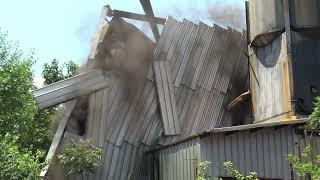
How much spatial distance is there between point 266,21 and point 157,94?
19.3 feet

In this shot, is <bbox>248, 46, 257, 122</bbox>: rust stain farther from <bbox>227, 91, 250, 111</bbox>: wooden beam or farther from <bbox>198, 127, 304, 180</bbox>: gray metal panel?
<bbox>198, 127, 304, 180</bbox>: gray metal panel

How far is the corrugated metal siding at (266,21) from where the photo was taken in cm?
2228

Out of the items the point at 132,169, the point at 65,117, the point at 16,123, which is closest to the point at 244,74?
the point at 132,169

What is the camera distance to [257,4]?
23.5m

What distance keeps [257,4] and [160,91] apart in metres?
5.92

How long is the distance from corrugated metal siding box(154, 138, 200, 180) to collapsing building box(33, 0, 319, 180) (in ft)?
0.16

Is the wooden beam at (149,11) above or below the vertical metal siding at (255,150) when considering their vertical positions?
above

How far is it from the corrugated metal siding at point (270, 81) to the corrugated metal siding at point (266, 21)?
0.34 metres

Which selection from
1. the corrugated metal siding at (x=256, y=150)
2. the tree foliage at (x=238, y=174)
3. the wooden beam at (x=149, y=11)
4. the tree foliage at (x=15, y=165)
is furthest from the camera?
the wooden beam at (x=149, y=11)

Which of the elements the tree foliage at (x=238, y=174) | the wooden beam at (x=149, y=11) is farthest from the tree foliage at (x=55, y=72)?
the tree foliage at (x=238, y=174)

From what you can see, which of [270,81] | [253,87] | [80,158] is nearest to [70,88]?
[80,158]

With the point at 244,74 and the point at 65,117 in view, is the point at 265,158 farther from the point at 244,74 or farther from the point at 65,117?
the point at 244,74

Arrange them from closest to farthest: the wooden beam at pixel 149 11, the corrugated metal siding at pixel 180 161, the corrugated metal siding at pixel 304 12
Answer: the corrugated metal siding at pixel 180 161, the corrugated metal siding at pixel 304 12, the wooden beam at pixel 149 11

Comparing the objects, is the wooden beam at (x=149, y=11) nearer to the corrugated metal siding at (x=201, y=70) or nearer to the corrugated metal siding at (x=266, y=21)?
the corrugated metal siding at (x=201, y=70)
